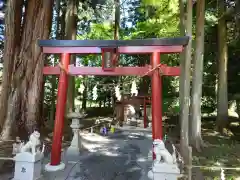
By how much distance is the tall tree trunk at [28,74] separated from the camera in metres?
9.41

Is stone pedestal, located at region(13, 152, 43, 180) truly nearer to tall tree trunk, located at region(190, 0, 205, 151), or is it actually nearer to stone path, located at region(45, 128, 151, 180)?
stone path, located at region(45, 128, 151, 180)

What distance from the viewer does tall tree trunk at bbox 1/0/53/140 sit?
941 cm

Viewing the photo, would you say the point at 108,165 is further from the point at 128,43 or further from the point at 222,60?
the point at 222,60

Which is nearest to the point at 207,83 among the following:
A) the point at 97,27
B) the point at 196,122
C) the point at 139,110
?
the point at 139,110

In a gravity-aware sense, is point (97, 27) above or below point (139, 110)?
above

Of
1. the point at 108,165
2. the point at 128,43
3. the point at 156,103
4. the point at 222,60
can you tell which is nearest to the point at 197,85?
the point at 222,60

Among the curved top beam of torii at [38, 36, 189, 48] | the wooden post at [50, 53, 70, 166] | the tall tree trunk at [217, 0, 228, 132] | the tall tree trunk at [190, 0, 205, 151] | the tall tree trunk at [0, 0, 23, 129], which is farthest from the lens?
the tall tree trunk at [217, 0, 228, 132]

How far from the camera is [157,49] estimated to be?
6.71 meters

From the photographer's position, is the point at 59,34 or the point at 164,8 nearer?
the point at 164,8

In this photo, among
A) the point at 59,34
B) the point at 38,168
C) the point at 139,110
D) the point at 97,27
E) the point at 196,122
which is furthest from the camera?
the point at 139,110

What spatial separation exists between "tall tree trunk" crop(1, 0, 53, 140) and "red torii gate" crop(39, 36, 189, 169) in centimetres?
309

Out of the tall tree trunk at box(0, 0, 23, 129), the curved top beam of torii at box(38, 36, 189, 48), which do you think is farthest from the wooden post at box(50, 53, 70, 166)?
the tall tree trunk at box(0, 0, 23, 129)

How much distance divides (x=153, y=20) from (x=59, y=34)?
25.6ft

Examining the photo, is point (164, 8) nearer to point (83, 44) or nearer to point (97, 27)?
point (97, 27)
